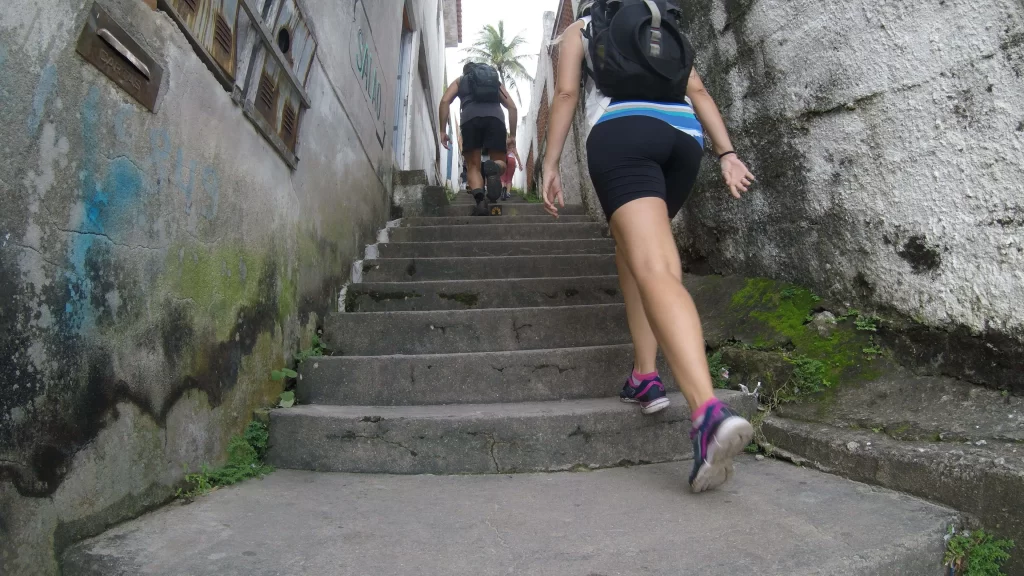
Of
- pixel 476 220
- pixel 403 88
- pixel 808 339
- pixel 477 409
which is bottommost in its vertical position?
pixel 477 409

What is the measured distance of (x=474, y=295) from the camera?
11.1ft

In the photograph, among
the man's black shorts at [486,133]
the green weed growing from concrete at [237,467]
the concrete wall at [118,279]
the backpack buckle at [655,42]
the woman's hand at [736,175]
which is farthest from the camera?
the man's black shorts at [486,133]

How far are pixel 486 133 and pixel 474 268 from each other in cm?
258

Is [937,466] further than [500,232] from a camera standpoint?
No

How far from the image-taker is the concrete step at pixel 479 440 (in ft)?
6.75

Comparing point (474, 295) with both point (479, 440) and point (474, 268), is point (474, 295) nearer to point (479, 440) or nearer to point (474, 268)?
point (474, 268)

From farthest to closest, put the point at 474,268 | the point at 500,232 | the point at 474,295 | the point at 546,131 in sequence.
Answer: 1. the point at 546,131
2. the point at 500,232
3. the point at 474,268
4. the point at 474,295

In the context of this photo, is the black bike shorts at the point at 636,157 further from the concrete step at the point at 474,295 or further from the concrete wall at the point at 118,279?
the concrete step at the point at 474,295

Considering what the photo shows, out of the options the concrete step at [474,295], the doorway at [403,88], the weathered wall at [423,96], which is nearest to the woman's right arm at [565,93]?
the concrete step at [474,295]

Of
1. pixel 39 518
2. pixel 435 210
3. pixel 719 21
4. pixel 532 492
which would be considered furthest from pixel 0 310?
pixel 435 210

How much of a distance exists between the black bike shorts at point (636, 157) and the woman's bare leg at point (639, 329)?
32 centimetres

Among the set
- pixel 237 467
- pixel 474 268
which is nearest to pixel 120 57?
pixel 237 467

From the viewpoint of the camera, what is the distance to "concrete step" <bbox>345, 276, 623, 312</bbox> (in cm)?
335

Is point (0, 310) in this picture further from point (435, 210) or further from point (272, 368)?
point (435, 210)
